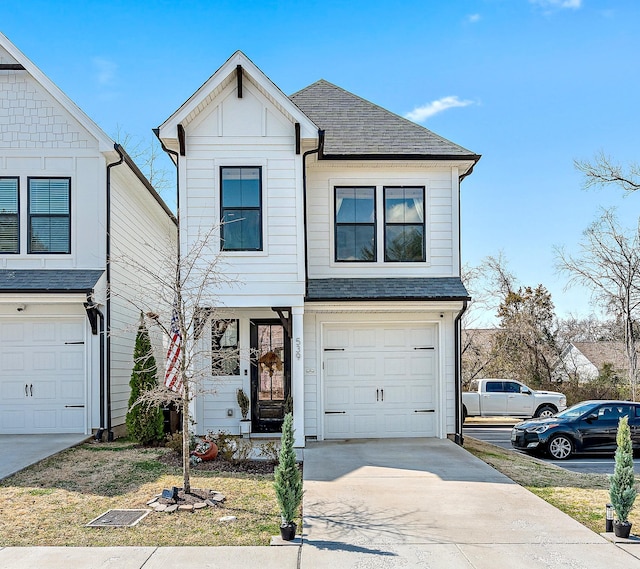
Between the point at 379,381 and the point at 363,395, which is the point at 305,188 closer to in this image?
the point at 379,381

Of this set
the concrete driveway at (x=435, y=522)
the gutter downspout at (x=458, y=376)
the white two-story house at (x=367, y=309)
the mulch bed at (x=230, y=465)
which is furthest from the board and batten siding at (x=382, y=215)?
the mulch bed at (x=230, y=465)

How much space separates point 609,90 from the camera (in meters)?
15.3

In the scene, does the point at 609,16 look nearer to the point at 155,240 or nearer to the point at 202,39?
the point at 202,39

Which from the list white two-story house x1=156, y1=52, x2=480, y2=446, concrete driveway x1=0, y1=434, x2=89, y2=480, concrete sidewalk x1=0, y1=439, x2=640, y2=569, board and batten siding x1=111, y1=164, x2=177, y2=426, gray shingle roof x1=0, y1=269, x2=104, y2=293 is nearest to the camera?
concrete sidewalk x1=0, y1=439, x2=640, y2=569

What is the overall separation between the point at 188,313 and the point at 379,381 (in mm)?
4367

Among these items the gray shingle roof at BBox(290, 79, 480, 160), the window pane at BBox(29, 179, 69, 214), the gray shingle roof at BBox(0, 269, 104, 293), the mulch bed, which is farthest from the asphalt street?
the window pane at BBox(29, 179, 69, 214)

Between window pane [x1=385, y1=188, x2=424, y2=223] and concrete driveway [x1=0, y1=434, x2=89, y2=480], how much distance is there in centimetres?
782

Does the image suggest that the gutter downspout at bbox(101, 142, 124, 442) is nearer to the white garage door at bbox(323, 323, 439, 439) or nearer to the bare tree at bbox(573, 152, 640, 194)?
the white garage door at bbox(323, 323, 439, 439)

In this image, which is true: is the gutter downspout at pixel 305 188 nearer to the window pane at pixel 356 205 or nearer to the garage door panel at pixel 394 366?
the window pane at pixel 356 205

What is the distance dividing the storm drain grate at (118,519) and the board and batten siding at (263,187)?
16.2ft

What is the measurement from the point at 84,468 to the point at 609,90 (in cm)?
1448

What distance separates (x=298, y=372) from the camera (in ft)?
38.6

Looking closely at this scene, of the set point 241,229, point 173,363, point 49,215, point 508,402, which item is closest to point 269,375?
point 173,363

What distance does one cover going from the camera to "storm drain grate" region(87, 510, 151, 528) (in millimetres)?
6914
